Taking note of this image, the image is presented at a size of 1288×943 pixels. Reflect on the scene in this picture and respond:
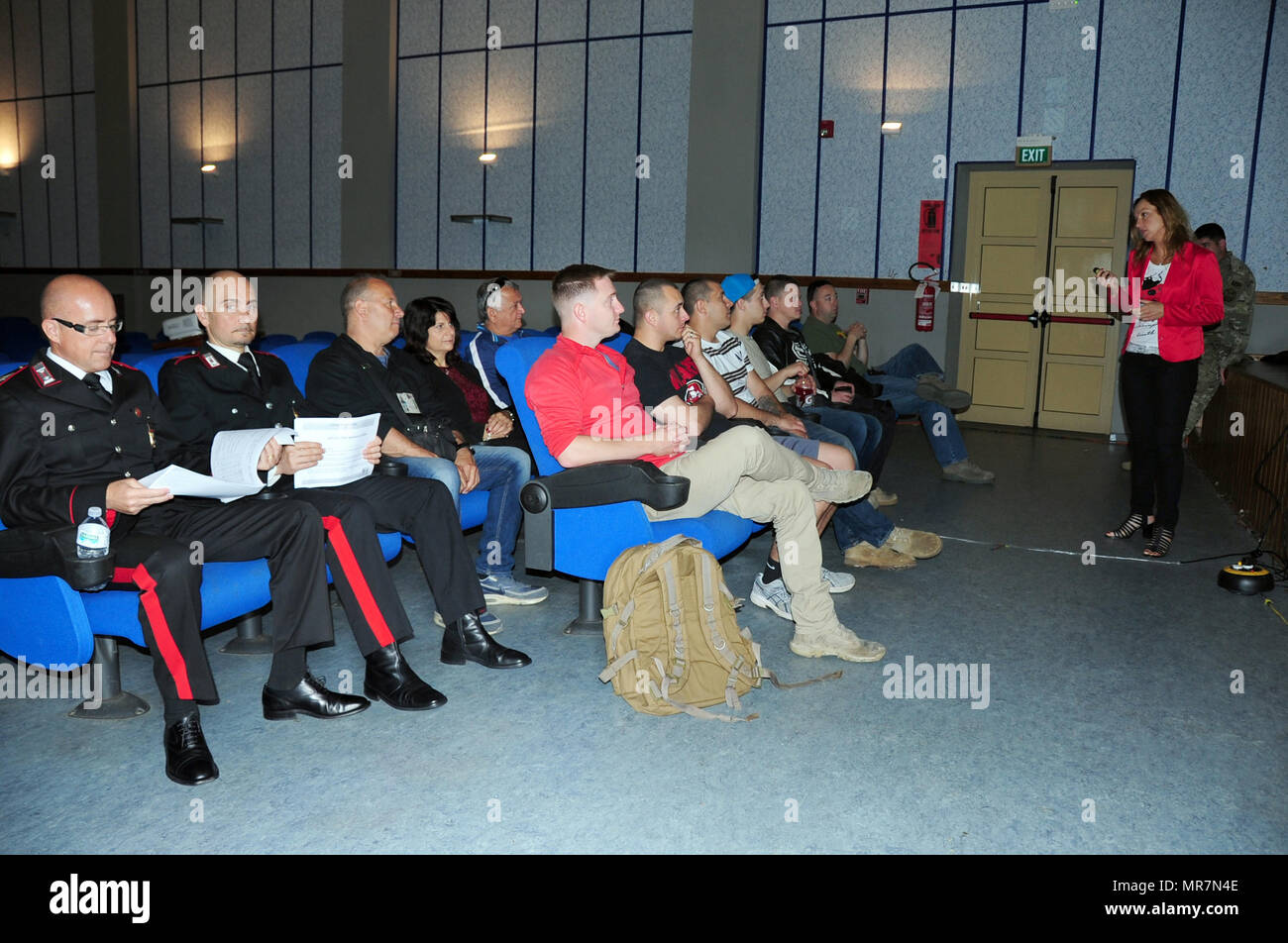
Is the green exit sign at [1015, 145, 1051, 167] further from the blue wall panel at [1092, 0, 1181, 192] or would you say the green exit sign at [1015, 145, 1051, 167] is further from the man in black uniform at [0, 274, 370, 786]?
the man in black uniform at [0, 274, 370, 786]

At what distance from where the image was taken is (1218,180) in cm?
760

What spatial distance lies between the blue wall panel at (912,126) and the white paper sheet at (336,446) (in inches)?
269

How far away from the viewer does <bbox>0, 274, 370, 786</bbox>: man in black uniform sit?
236 cm

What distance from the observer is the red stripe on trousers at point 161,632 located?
235 centimetres

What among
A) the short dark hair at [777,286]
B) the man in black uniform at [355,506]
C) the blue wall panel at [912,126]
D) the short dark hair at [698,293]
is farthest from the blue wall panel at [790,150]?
the man in black uniform at [355,506]

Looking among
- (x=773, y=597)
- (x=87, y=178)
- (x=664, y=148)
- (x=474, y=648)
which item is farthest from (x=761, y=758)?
(x=87, y=178)

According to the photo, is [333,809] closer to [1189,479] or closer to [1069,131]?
[1189,479]

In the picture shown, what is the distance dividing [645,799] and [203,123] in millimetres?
12393

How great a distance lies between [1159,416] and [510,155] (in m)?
7.72

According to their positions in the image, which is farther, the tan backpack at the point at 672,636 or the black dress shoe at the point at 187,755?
the tan backpack at the point at 672,636

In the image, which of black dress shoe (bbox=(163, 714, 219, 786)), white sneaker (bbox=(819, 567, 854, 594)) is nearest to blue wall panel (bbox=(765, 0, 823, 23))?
white sneaker (bbox=(819, 567, 854, 594))

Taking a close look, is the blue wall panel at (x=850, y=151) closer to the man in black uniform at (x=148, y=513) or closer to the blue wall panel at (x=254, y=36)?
the blue wall panel at (x=254, y=36)

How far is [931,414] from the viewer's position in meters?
5.92

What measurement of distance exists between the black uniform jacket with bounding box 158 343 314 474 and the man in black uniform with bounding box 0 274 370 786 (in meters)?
0.09
